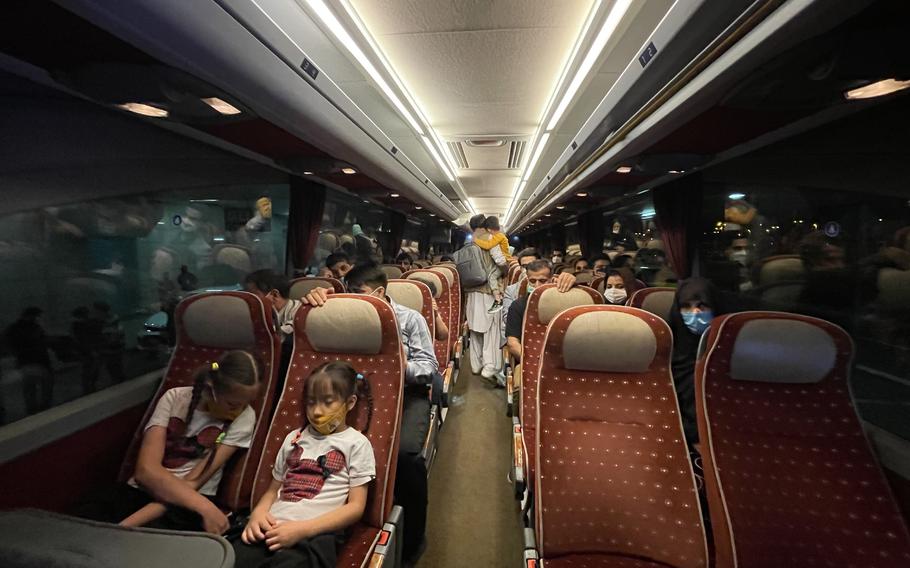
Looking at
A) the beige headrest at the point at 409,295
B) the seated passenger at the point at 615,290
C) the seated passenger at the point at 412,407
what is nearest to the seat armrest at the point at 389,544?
the seated passenger at the point at 412,407

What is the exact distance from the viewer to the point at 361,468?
1.64 m

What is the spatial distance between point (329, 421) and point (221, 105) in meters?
1.71

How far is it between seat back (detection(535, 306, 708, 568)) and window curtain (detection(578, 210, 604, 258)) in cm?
732

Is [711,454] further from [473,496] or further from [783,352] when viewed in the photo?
[473,496]

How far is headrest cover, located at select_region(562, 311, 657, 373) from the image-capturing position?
1779 millimetres

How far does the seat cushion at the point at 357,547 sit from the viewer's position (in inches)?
60.5

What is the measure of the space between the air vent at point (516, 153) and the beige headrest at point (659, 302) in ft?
9.21

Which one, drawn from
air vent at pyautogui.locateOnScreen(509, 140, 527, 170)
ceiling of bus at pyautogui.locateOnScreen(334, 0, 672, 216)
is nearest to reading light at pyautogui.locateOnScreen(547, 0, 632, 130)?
ceiling of bus at pyautogui.locateOnScreen(334, 0, 672, 216)

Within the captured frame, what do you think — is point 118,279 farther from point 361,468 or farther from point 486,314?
point 486,314

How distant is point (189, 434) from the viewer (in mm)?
1824

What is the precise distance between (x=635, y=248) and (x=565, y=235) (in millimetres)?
6309

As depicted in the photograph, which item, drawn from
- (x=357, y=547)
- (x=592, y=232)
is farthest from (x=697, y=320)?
(x=592, y=232)

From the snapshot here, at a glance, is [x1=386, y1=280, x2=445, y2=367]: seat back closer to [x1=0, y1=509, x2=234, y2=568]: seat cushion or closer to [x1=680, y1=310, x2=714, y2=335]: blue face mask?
[x1=680, y1=310, x2=714, y2=335]: blue face mask

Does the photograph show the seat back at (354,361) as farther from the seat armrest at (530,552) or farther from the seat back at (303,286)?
the seat back at (303,286)
